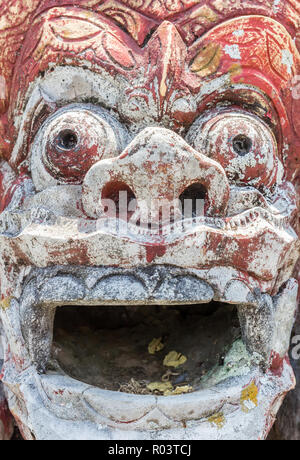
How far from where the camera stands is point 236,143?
4.08 feet

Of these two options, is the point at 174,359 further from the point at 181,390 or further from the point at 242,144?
the point at 242,144

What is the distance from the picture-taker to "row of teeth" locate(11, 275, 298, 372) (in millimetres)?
1144

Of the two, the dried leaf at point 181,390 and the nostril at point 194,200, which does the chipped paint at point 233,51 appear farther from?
the dried leaf at point 181,390

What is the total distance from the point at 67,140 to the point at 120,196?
19 cm

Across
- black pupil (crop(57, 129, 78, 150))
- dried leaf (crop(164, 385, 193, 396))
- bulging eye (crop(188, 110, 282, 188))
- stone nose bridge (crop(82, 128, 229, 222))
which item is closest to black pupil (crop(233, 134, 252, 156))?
bulging eye (crop(188, 110, 282, 188))

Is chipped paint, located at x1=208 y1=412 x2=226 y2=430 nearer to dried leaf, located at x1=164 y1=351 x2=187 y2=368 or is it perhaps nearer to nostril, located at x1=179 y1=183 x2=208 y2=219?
dried leaf, located at x1=164 y1=351 x2=187 y2=368

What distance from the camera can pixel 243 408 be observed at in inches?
47.8

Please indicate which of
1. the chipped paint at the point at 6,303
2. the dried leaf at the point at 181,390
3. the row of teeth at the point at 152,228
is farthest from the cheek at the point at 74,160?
the dried leaf at the point at 181,390

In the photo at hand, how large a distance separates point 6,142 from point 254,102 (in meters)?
0.63

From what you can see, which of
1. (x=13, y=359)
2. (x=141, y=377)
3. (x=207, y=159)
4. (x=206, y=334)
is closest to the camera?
(x=207, y=159)

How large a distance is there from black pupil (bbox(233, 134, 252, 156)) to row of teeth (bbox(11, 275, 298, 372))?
12.4 inches

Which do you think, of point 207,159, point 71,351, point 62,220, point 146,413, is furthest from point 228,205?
point 71,351

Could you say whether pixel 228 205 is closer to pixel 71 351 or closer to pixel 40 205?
pixel 40 205

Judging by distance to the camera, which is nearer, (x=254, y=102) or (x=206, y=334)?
(x=254, y=102)
